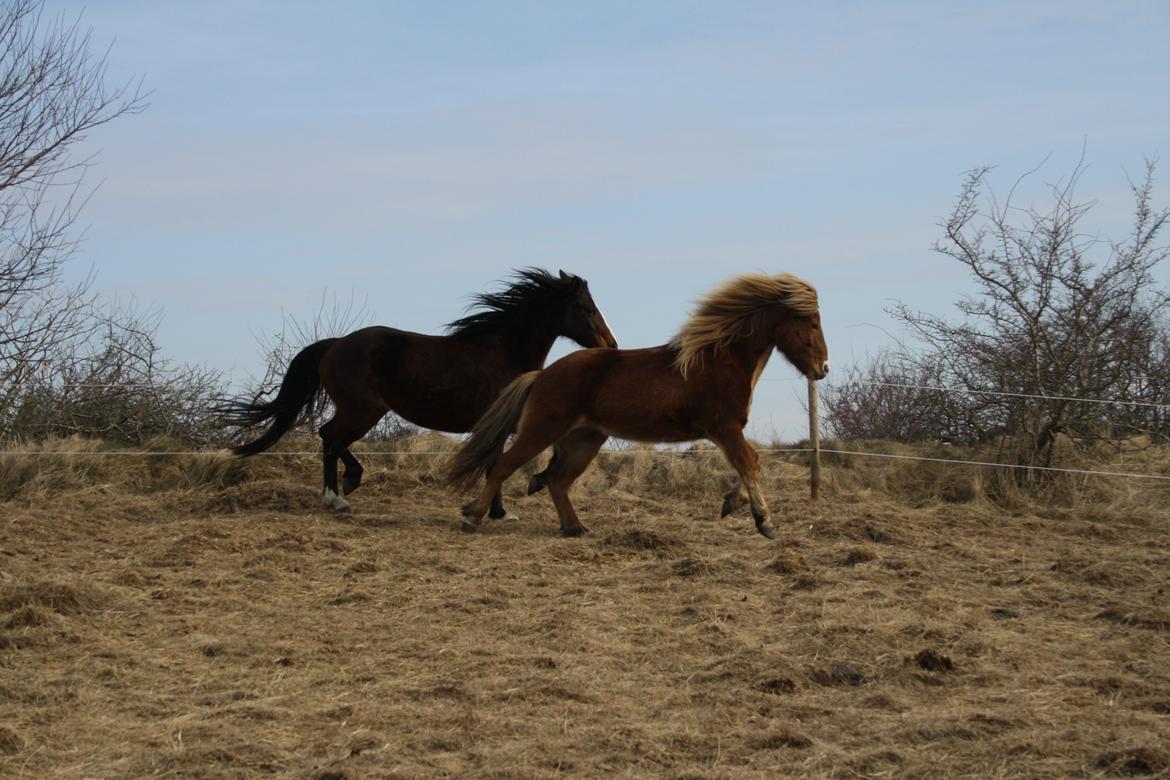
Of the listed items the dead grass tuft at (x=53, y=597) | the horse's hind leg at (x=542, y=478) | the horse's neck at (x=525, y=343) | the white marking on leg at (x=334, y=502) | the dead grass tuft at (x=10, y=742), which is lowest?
the dead grass tuft at (x=10, y=742)

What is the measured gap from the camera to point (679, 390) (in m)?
8.51

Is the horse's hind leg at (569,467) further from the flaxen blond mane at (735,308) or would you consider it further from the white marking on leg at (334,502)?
the white marking on leg at (334,502)

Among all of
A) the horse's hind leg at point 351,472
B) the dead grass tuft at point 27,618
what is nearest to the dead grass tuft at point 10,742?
the dead grass tuft at point 27,618

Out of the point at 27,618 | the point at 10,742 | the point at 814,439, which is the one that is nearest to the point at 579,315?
the point at 814,439

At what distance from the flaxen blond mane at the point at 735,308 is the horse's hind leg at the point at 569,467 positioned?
3.03 feet

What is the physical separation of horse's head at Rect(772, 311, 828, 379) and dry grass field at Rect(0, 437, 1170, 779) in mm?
1158

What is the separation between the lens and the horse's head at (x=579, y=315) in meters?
10.1

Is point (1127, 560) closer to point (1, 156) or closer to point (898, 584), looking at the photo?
point (898, 584)

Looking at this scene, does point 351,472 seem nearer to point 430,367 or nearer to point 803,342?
point 430,367

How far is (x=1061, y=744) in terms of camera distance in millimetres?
4078

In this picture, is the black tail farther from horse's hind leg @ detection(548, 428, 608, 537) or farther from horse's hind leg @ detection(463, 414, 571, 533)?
horse's hind leg @ detection(548, 428, 608, 537)

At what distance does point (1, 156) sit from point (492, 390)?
15.5ft

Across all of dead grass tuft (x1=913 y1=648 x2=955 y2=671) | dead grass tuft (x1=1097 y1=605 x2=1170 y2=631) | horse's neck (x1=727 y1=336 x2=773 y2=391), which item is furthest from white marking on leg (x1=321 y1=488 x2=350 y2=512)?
dead grass tuft (x1=1097 y1=605 x2=1170 y2=631)

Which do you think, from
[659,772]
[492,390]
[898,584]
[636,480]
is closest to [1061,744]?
[659,772]
